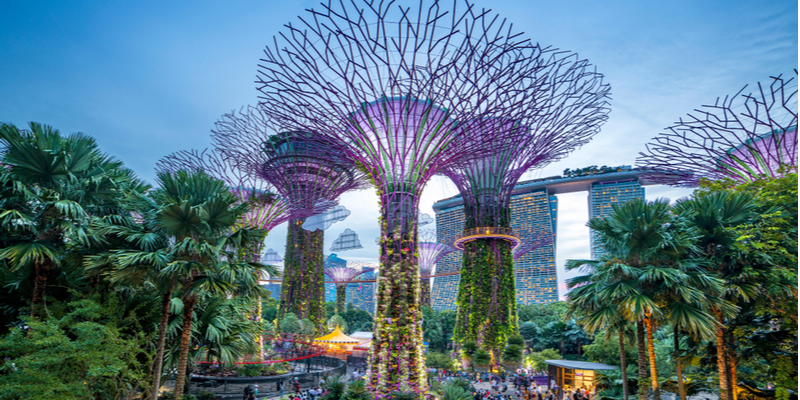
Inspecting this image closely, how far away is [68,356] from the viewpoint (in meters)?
8.11

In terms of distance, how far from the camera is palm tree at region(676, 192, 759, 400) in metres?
10.8

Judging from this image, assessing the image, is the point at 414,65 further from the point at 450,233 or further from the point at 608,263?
the point at 450,233

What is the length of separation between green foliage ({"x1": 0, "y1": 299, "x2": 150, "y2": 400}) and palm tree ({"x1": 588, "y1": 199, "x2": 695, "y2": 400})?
11388 millimetres

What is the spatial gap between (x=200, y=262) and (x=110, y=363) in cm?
251

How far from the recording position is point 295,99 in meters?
15.1

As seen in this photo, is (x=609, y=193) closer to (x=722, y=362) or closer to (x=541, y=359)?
(x=541, y=359)

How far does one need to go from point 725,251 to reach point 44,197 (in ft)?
52.7

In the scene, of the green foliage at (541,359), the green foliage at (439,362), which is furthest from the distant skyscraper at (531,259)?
the green foliage at (439,362)

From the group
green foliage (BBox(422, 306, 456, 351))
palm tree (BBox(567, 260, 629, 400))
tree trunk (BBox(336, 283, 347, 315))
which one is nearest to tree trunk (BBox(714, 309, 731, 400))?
palm tree (BBox(567, 260, 629, 400))

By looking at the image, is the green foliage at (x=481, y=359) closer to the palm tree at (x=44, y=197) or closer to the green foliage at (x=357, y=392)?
the green foliage at (x=357, y=392)

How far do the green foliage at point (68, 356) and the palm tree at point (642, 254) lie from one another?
1139 centimetres

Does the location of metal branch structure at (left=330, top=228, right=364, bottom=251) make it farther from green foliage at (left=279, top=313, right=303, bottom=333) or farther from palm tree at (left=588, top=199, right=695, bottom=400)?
palm tree at (left=588, top=199, right=695, bottom=400)

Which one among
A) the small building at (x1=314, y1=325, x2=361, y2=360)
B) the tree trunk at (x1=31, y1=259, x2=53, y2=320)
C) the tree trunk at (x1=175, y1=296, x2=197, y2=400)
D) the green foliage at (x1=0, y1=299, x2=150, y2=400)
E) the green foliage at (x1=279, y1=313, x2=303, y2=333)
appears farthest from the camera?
the green foliage at (x1=279, y1=313, x2=303, y2=333)

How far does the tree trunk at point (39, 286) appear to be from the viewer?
9164mm
